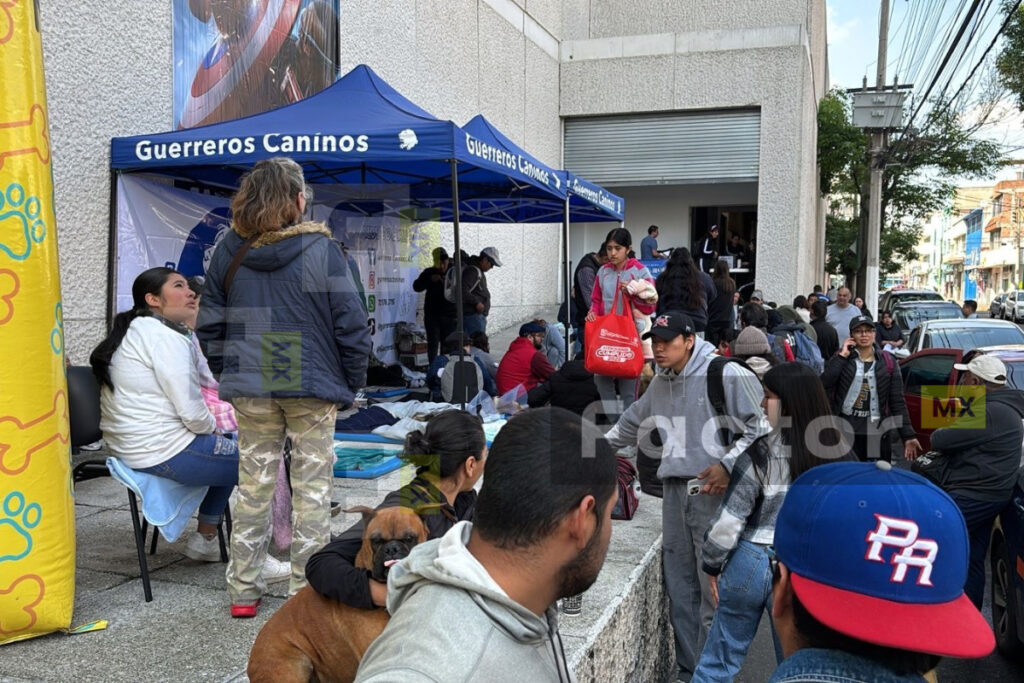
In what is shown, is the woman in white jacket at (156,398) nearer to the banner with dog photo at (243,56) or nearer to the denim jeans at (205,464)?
the denim jeans at (205,464)

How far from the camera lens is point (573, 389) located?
7.27 m

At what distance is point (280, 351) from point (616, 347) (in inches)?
145

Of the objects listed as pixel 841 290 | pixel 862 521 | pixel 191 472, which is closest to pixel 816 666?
pixel 862 521

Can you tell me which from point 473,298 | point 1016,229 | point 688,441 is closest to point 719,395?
point 688,441

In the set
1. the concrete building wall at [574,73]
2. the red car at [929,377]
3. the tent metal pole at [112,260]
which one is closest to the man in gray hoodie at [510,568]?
the tent metal pole at [112,260]

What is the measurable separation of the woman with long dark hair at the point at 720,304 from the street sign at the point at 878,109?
1568 cm

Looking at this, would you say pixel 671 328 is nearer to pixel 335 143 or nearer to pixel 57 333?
pixel 57 333

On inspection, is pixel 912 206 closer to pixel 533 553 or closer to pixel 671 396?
pixel 671 396

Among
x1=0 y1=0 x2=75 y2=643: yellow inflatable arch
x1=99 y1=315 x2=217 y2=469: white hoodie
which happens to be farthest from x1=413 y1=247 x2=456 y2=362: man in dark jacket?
x1=0 y1=0 x2=75 y2=643: yellow inflatable arch

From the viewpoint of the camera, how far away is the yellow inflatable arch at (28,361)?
3314mm

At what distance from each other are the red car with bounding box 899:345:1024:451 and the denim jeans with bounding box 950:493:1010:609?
12.4ft

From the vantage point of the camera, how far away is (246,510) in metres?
3.78

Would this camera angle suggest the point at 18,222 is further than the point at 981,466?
No

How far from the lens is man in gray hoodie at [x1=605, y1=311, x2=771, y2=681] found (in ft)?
13.5
